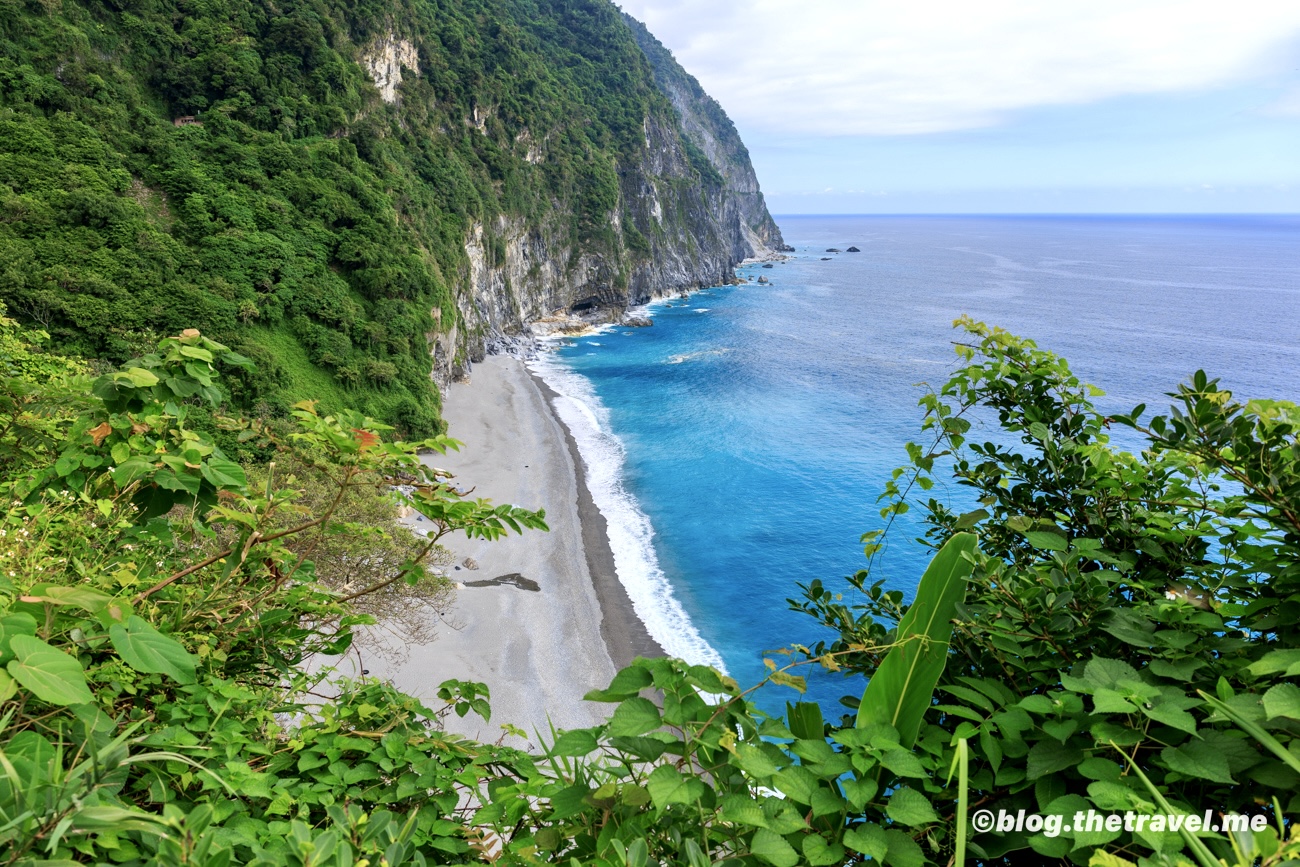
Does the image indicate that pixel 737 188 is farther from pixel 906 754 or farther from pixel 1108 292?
pixel 906 754

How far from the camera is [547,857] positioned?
210 cm

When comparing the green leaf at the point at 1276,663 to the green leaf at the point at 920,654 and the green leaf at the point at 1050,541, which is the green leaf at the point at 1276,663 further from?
the green leaf at the point at 1050,541

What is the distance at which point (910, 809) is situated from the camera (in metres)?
1.75

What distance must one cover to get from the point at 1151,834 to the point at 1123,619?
2.90 feet

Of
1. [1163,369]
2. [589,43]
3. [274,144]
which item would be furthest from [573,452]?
[589,43]

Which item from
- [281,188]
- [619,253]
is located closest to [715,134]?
[619,253]

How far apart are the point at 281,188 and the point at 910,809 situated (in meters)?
45.3

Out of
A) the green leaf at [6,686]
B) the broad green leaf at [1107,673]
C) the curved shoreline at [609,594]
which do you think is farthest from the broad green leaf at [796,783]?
the curved shoreline at [609,594]

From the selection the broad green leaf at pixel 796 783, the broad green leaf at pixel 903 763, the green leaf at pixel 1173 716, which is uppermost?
the green leaf at pixel 1173 716

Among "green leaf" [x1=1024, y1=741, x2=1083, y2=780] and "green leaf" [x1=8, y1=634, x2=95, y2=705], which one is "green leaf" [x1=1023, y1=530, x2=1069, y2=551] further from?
"green leaf" [x1=8, y1=634, x2=95, y2=705]

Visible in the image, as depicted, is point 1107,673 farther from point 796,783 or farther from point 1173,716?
point 796,783

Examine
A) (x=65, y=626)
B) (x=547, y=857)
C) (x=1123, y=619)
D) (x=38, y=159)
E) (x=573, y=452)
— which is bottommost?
(x=573, y=452)

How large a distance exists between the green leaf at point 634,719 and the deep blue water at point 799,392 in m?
12.7

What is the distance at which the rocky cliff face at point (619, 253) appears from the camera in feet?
193
